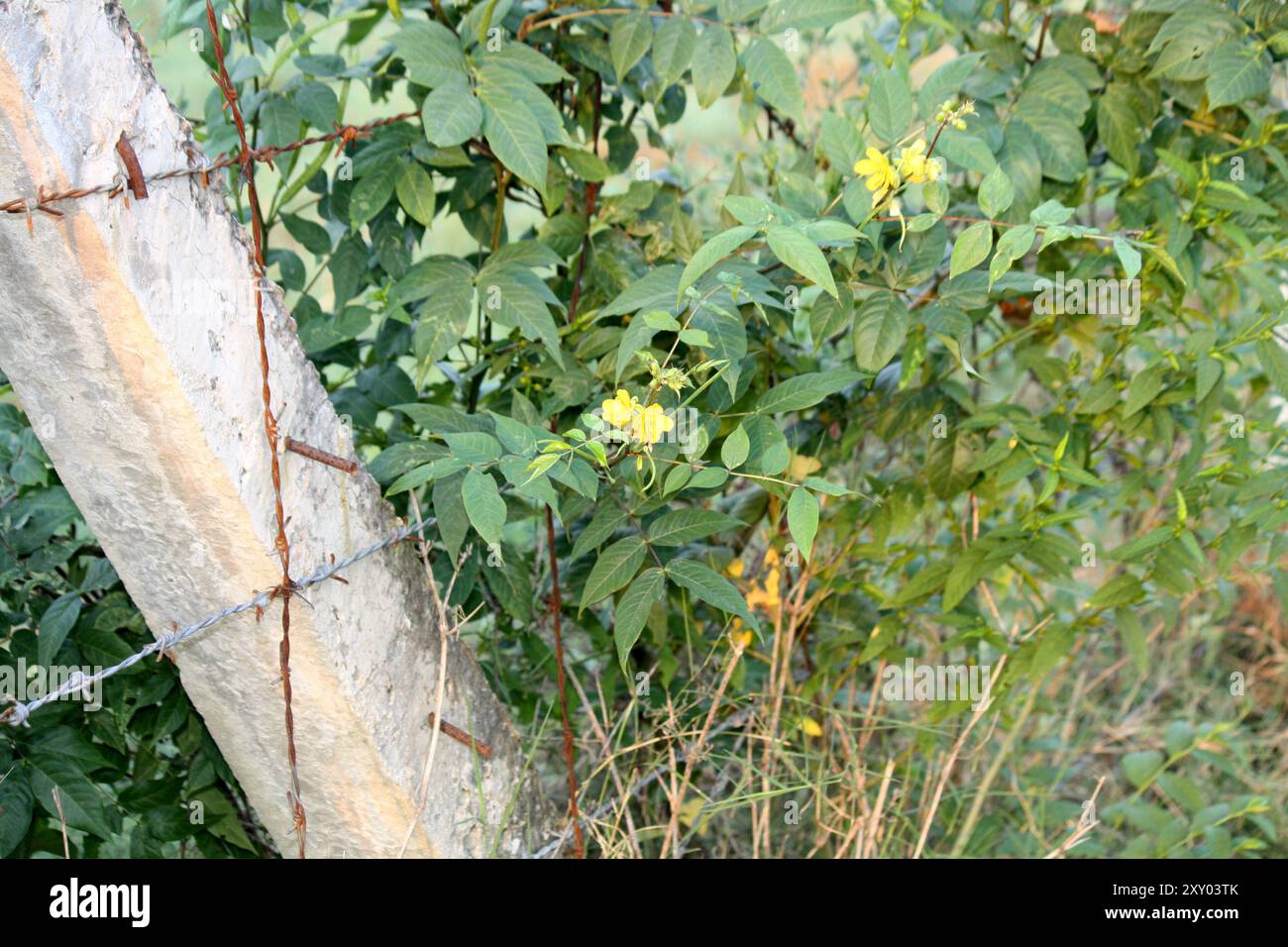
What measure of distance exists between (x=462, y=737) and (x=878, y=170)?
933 millimetres

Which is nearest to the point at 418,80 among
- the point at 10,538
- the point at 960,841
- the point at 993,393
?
the point at 10,538

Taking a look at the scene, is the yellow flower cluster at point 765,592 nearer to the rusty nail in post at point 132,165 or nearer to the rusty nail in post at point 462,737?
the rusty nail in post at point 462,737

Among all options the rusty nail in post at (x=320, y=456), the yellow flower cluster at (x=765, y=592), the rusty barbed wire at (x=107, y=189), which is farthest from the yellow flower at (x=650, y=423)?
the yellow flower cluster at (x=765, y=592)

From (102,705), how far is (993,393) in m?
2.53

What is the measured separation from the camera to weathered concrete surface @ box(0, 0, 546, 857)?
3.71ft

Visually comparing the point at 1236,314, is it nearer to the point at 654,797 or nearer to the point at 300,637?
the point at 654,797

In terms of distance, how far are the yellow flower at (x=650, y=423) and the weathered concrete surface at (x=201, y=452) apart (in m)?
0.40

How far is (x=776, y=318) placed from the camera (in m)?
1.79

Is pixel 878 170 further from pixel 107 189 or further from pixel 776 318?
pixel 107 189

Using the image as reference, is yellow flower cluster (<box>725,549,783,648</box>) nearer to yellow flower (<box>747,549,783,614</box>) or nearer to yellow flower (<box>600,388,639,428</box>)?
yellow flower (<box>747,549,783,614</box>)

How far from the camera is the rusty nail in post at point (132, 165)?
1.15 metres

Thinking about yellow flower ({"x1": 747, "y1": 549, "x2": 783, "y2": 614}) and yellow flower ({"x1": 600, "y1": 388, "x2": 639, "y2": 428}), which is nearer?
yellow flower ({"x1": 600, "y1": 388, "x2": 639, "y2": 428})

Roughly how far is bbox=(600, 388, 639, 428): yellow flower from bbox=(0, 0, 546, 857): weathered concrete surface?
37 centimetres

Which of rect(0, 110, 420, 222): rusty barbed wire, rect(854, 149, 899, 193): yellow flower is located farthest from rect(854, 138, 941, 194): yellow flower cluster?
rect(0, 110, 420, 222): rusty barbed wire
